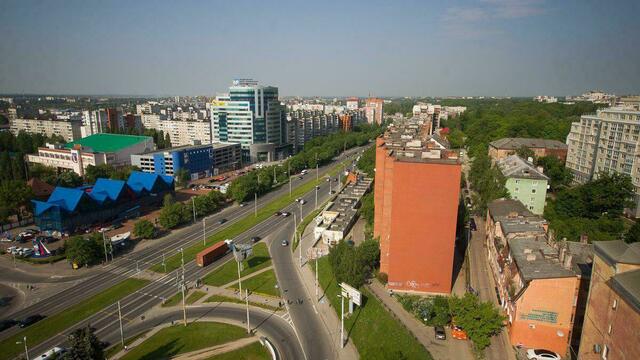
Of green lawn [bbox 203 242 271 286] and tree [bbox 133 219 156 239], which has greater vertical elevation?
tree [bbox 133 219 156 239]

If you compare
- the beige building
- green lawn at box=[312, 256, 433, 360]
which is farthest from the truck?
the beige building

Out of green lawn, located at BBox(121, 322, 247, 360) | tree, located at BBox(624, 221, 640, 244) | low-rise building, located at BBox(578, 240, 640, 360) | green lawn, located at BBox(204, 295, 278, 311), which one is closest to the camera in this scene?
low-rise building, located at BBox(578, 240, 640, 360)

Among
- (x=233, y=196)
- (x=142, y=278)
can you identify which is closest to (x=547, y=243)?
(x=142, y=278)

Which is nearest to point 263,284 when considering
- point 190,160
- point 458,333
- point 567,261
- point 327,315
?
point 327,315

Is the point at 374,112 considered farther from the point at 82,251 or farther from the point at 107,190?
the point at 82,251

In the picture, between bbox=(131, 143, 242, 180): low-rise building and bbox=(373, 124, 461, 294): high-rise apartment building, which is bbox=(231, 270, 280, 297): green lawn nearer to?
bbox=(373, 124, 461, 294): high-rise apartment building
